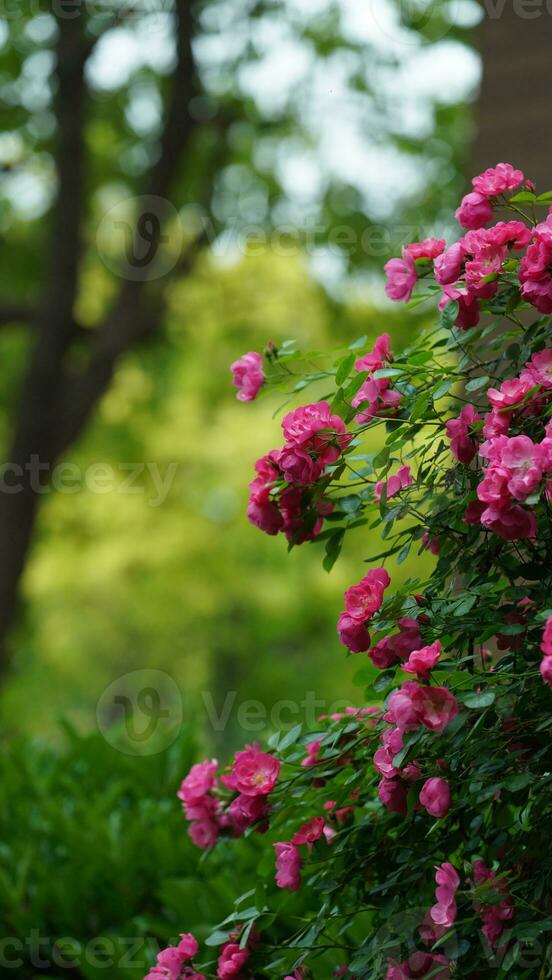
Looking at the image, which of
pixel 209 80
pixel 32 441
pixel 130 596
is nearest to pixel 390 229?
pixel 209 80

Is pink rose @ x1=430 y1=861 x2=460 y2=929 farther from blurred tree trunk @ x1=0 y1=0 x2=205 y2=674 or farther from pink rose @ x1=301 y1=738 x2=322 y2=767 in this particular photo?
blurred tree trunk @ x1=0 y1=0 x2=205 y2=674

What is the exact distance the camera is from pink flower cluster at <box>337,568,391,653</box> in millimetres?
1855

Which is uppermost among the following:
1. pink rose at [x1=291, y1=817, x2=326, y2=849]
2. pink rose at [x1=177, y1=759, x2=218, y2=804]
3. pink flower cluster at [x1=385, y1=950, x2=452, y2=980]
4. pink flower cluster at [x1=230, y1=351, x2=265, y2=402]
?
pink flower cluster at [x1=230, y1=351, x2=265, y2=402]

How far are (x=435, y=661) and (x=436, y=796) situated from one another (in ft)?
0.73

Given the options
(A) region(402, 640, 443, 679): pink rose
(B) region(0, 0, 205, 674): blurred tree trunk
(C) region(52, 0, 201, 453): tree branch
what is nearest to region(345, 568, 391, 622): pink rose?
(A) region(402, 640, 443, 679): pink rose

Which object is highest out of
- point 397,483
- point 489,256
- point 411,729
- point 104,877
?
point 489,256

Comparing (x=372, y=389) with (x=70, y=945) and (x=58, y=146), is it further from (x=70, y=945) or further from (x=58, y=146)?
(x=58, y=146)

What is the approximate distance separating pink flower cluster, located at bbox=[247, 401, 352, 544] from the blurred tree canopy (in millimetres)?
5068

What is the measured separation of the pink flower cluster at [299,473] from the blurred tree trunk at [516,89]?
2.53 meters

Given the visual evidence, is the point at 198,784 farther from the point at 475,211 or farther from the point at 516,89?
the point at 516,89

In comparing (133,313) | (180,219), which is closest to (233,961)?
(133,313)

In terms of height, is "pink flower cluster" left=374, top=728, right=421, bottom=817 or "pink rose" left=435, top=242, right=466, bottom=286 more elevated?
"pink rose" left=435, top=242, right=466, bottom=286

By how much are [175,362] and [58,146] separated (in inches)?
193

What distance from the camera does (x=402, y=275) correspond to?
2047 mm
